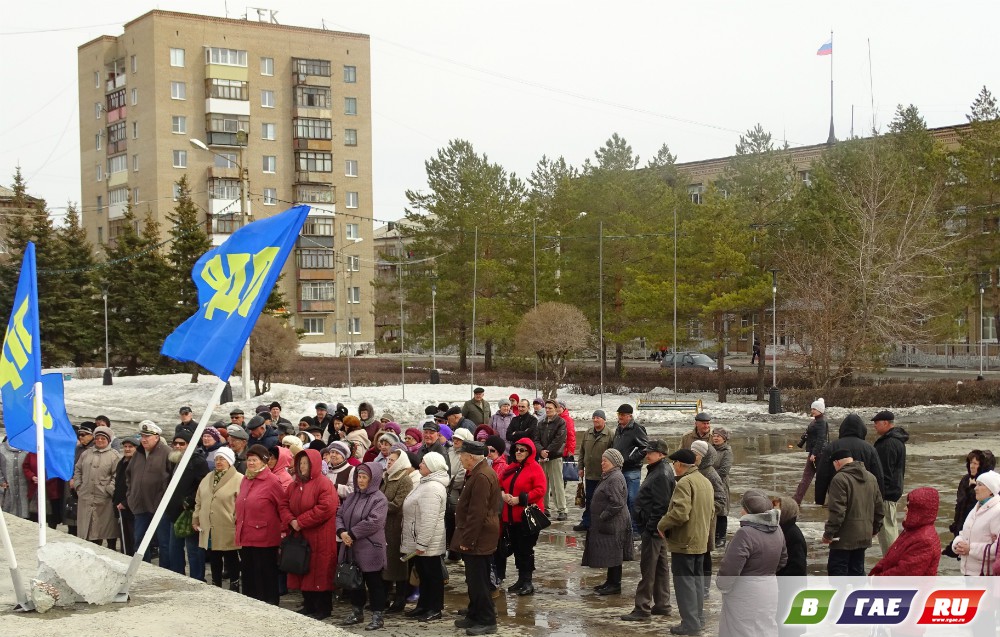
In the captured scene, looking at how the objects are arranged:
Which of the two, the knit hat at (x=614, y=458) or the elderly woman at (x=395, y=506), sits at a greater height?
the knit hat at (x=614, y=458)

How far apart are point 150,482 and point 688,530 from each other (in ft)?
19.4

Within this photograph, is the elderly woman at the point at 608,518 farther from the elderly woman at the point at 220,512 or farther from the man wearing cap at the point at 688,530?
the elderly woman at the point at 220,512

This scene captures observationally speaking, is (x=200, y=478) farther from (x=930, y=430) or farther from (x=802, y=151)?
(x=802, y=151)

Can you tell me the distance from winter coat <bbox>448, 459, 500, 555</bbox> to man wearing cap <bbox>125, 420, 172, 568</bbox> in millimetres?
3801

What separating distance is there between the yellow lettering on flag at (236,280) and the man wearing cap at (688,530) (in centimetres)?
379

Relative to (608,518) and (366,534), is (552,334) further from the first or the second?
(366,534)

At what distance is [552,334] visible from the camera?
112ft

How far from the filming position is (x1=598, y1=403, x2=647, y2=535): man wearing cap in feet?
39.5

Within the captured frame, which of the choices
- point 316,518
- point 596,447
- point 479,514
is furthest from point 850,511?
point 316,518

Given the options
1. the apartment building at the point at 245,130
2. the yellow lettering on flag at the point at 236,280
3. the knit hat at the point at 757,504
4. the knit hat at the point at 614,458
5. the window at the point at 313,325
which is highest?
the apartment building at the point at 245,130

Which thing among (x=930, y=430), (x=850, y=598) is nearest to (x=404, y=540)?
(x=850, y=598)

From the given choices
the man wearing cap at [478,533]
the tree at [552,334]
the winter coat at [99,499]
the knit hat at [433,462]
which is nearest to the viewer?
the man wearing cap at [478,533]

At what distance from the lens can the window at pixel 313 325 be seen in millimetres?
74375

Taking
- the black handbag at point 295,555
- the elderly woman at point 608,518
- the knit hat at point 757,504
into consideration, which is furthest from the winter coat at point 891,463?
the black handbag at point 295,555
